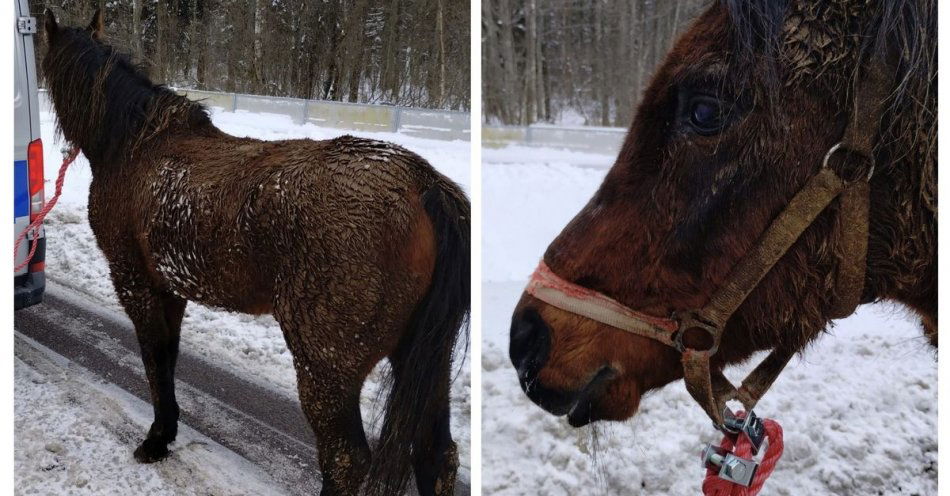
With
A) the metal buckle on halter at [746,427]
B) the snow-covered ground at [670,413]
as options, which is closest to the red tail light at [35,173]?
the snow-covered ground at [670,413]

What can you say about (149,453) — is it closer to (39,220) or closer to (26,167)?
(39,220)

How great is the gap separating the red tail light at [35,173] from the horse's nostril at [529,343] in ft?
3.37

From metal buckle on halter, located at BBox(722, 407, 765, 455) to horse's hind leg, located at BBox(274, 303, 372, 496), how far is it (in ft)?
1.98

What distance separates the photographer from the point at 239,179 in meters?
1.12

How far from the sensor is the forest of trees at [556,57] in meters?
1.30

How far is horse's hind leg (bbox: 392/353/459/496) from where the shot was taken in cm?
120

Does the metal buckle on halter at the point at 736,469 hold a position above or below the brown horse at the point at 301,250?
below

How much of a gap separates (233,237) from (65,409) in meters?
0.54

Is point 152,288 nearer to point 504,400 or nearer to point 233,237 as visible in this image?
point 233,237

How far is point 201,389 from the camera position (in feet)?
4.19

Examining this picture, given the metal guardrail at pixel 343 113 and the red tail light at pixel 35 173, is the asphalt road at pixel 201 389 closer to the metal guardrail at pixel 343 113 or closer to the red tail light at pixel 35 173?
the red tail light at pixel 35 173

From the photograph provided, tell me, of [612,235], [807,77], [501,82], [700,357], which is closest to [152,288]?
[501,82]

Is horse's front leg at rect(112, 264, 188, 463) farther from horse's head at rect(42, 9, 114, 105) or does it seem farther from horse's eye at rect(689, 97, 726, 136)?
horse's eye at rect(689, 97, 726, 136)

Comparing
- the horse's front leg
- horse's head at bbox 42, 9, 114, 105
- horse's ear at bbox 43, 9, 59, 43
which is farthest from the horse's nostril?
horse's ear at bbox 43, 9, 59, 43
